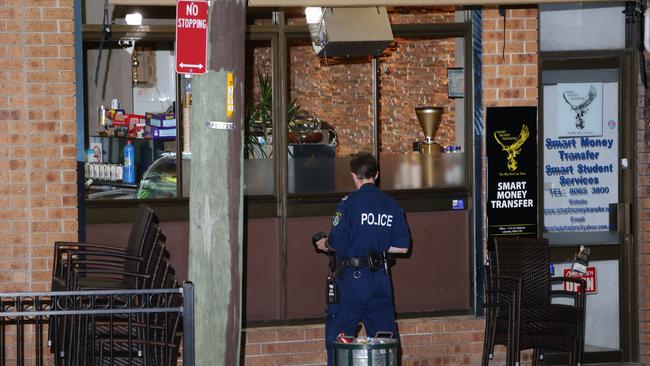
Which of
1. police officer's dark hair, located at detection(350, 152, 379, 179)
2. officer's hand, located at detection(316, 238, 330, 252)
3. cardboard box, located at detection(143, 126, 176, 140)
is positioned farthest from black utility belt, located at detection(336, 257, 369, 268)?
cardboard box, located at detection(143, 126, 176, 140)

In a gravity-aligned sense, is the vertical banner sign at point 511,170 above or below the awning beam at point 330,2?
below

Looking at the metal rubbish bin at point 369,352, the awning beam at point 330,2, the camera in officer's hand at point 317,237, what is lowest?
the metal rubbish bin at point 369,352

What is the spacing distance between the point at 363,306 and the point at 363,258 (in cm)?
35

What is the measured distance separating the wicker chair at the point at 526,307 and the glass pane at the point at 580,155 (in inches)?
38.1

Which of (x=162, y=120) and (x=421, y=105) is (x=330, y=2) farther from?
(x=421, y=105)

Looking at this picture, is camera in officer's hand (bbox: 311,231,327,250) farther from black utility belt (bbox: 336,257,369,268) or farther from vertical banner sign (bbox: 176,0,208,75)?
vertical banner sign (bbox: 176,0,208,75)

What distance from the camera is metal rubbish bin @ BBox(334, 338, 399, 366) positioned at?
8.16 m

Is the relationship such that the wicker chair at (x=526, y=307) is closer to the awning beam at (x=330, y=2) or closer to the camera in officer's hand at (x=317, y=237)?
the camera in officer's hand at (x=317, y=237)

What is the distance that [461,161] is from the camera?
10.6m

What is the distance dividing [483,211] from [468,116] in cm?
83


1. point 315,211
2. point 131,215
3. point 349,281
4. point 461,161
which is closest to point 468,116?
point 461,161

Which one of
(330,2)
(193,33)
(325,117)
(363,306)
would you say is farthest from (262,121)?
(193,33)

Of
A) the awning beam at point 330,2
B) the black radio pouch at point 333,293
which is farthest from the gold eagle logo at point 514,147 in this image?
the black radio pouch at point 333,293

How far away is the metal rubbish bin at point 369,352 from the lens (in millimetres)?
8156
